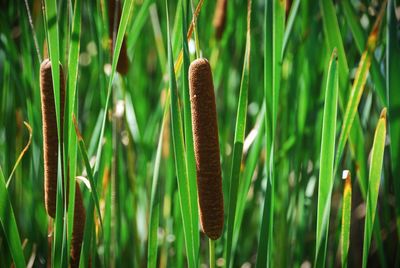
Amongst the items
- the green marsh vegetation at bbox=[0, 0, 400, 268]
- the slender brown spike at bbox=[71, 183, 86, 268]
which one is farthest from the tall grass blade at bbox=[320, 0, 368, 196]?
the slender brown spike at bbox=[71, 183, 86, 268]

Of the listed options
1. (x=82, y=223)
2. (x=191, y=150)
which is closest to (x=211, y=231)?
(x=191, y=150)

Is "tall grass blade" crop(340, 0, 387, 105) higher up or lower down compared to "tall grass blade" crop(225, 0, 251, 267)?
higher up

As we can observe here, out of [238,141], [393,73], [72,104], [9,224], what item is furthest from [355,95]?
[9,224]

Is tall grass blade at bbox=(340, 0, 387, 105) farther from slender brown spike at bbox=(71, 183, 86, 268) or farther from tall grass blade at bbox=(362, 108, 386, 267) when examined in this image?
slender brown spike at bbox=(71, 183, 86, 268)

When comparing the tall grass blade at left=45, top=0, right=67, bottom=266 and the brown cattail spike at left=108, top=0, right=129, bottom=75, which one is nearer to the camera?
the tall grass blade at left=45, top=0, right=67, bottom=266

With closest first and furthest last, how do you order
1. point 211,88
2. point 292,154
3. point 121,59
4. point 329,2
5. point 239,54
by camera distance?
point 211,88 < point 329,2 < point 121,59 < point 292,154 < point 239,54

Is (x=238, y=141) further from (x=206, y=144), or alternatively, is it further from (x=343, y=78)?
(x=343, y=78)

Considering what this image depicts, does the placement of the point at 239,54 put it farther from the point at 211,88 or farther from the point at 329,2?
the point at 211,88
